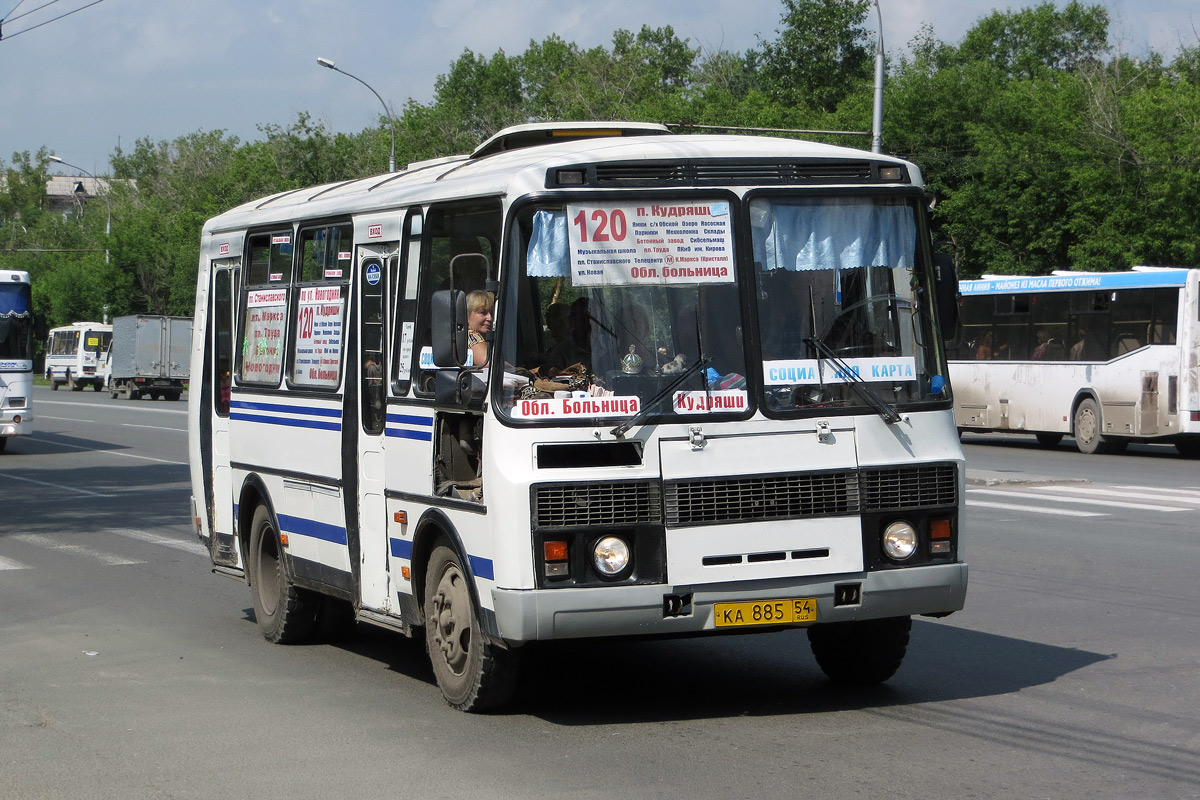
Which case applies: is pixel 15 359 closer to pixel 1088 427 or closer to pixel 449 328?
pixel 1088 427

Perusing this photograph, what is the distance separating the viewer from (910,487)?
284 inches

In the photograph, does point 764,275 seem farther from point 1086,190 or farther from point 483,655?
point 1086,190

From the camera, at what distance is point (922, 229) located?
749 cm

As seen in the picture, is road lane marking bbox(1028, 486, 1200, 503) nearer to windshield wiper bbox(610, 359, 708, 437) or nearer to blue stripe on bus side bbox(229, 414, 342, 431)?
blue stripe on bus side bbox(229, 414, 342, 431)

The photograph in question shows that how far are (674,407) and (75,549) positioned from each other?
380 inches

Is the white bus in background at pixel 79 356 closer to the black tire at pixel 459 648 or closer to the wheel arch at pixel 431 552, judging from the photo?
the wheel arch at pixel 431 552

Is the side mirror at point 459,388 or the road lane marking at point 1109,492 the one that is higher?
the side mirror at point 459,388

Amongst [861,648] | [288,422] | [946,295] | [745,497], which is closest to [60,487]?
[288,422]

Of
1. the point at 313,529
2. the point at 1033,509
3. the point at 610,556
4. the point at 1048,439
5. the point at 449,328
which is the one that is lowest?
the point at 1033,509

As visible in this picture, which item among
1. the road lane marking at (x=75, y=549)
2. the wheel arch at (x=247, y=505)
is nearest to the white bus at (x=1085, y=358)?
the road lane marking at (x=75, y=549)

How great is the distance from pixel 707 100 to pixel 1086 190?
111 ft

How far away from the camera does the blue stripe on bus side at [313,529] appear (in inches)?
345

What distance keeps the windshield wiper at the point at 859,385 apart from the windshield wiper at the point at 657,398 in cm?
54

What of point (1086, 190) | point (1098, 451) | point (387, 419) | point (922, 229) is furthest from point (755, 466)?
point (1086, 190)
